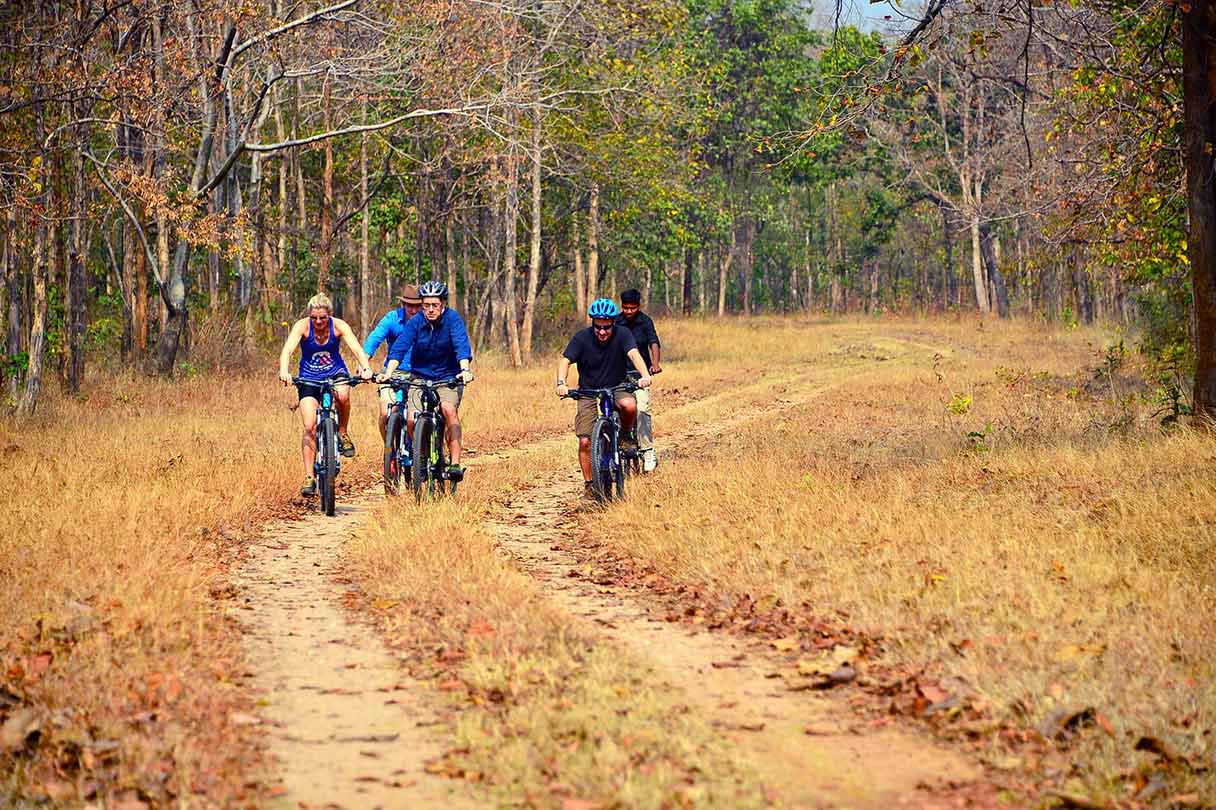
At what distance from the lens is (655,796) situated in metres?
5.05

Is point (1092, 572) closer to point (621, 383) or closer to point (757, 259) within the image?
point (621, 383)

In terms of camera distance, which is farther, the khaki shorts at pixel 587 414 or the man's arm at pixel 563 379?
the khaki shorts at pixel 587 414

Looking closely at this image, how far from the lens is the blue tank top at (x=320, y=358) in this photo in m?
12.7

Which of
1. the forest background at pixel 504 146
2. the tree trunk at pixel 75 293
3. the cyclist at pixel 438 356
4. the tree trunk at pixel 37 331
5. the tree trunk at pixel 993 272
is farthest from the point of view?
the tree trunk at pixel 993 272

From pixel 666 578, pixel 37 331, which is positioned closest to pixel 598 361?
pixel 666 578

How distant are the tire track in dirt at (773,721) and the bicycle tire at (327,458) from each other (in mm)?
3330

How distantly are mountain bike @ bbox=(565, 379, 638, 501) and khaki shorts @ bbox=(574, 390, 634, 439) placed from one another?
41 millimetres

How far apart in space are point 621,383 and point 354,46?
15.9 meters

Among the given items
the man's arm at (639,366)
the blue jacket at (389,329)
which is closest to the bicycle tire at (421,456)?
the blue jacket at (389,329)

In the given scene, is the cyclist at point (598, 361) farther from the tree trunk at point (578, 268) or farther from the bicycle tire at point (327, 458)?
the tree trunk at point (578, 268)

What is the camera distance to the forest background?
16562mm

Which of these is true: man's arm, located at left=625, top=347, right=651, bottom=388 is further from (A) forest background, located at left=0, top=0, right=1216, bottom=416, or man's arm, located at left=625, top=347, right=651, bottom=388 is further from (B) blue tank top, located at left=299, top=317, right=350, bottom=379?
(B) blue tank top, located at left=299, top=317, right=350, bottom=379

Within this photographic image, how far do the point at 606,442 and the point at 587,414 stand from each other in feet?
1.23

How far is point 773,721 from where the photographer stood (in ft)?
20.1
